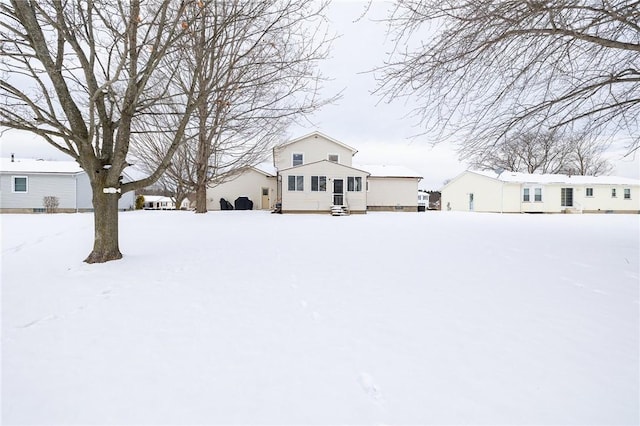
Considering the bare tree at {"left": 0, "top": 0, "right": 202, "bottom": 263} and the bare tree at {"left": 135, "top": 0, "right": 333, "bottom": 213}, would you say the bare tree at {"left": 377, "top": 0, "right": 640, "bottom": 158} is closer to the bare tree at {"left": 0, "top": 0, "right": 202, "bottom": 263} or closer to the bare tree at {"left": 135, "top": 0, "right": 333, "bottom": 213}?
the bare tree at {"left": 135, "top": 0, "right": 333, "bottom": 213}

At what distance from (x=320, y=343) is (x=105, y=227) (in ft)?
16.3

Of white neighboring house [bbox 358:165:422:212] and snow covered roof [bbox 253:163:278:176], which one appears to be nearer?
white neighboring house [bbox 358:165:422:212]

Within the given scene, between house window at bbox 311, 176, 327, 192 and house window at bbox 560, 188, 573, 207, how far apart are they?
22.0 metres

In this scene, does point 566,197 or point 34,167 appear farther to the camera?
point 566,197

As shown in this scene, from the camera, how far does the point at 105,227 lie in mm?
5805

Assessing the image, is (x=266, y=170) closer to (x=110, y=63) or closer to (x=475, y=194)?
(x=475, y=194)

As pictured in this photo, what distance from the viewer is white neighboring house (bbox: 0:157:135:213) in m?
21.5

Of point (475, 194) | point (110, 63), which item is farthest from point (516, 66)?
point (475, 194)

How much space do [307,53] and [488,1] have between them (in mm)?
3065

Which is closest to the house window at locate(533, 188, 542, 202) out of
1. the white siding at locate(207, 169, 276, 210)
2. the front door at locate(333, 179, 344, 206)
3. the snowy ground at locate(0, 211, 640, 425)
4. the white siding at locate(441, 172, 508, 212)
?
the white siding at locate(441, 172, 508, 212)

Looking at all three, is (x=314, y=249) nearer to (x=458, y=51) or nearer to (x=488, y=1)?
(x=458, y=51)

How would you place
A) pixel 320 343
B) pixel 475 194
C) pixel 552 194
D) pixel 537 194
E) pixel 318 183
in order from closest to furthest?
pixel 320 343, pixel 318 183, pixel 537 194, pixel 552 194, pixel 475 194

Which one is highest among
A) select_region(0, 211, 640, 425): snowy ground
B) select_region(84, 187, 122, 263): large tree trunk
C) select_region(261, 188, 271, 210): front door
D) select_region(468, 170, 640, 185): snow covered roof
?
select_region(468, 170, 640, 185): snow covered roof

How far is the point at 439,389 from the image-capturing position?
2.25 m
